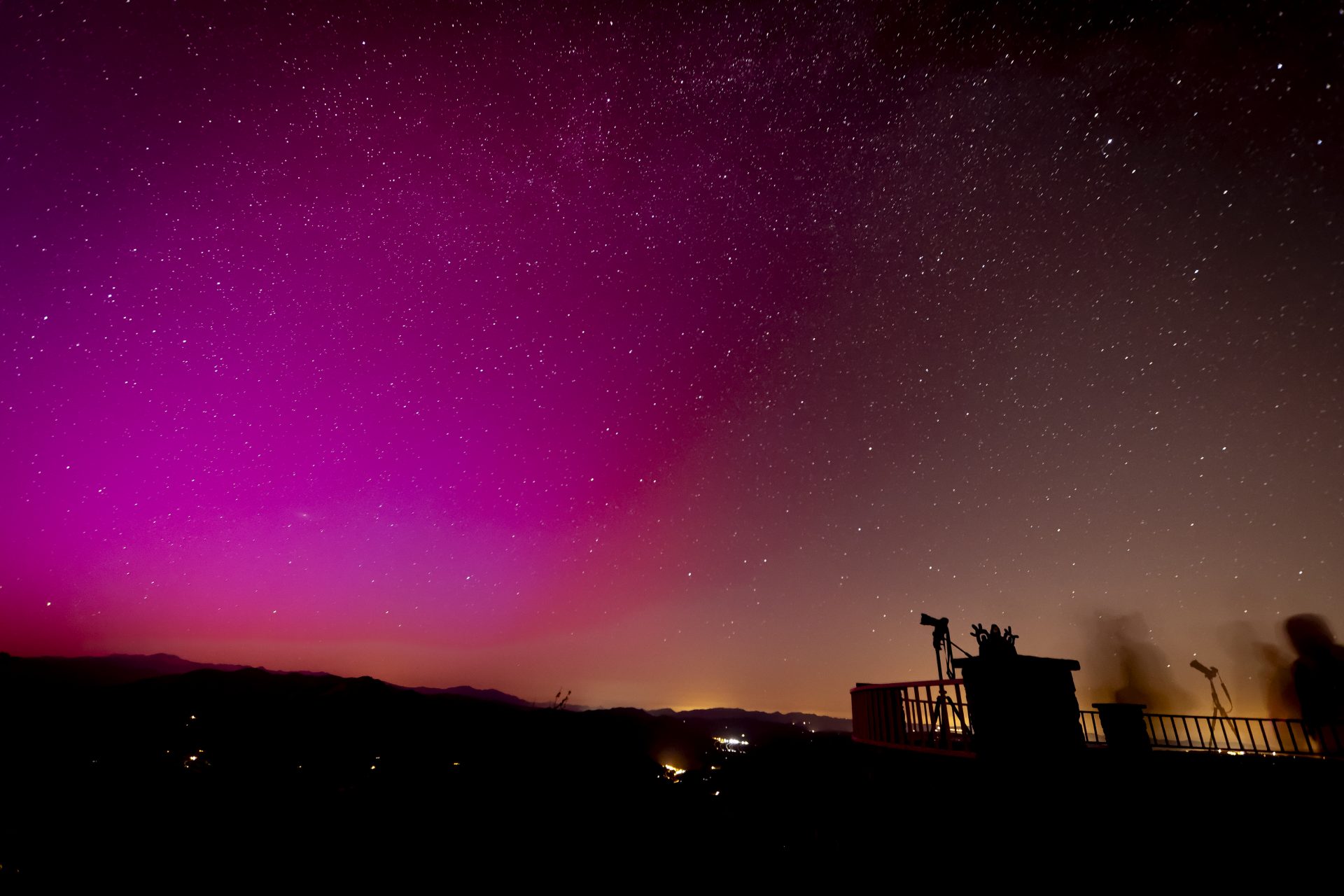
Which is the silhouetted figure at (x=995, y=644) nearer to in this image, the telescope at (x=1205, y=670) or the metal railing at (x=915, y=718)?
the metal railing at (x=915, y=718)

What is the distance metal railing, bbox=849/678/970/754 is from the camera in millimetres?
7270

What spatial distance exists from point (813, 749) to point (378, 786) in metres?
11.7

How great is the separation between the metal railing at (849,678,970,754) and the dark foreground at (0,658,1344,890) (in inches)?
16.2

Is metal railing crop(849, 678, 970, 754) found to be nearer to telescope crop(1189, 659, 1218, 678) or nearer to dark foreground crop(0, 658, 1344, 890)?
dark foreground crop(0, 658, 1344, 890)

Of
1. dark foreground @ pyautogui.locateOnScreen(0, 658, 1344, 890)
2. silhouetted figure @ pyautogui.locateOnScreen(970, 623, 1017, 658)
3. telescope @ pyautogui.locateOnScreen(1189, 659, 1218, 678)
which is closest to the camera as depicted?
dark foreground @ pyautogui.locateOnScreen(0, 658, 1344, 890)

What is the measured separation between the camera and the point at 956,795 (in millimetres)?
5848

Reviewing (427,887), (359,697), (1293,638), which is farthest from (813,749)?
(359,697)

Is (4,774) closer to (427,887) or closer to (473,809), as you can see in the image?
(473,809)

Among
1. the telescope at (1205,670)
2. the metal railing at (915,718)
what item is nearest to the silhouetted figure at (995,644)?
the metal railing at (915,718)

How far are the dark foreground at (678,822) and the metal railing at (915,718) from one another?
0.41 metres

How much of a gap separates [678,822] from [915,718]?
195 inches

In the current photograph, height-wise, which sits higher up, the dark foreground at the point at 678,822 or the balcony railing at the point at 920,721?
the balcony railing at the point at 920,721

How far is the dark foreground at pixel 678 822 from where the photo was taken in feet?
14.9

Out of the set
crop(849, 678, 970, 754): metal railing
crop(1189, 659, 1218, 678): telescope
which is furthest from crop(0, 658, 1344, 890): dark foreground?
crop(1189, 659, 1218, 678): telescope
